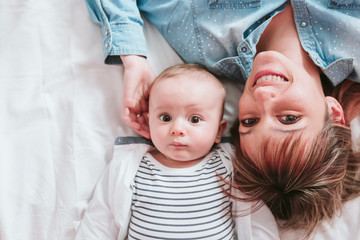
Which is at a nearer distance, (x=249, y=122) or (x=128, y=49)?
(x=249, y=122)

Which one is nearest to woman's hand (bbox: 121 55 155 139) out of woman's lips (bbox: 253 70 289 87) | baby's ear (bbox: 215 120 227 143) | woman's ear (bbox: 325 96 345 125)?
baby's ear (bbox: 215 120 227 143)

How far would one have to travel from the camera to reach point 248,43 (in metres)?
1.10

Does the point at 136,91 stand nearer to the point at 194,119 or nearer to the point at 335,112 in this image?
the point at 194,119

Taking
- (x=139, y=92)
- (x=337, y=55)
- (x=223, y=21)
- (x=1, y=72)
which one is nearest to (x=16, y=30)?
(x=1, y=72)

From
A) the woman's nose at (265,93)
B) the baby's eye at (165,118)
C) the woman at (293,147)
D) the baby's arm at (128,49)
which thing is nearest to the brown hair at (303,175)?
the woman at (293,147)

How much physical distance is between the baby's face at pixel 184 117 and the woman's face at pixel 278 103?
0.32 feet

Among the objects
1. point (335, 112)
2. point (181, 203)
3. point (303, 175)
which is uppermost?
point (335, 112)

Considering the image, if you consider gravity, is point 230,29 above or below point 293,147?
above

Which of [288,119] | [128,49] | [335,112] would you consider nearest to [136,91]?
[128,49]

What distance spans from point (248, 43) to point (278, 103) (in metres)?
0.25

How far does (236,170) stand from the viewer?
1.06 m

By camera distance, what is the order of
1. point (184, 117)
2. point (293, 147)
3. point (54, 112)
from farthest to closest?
point (54, 112)
point (184, 117)
point (293, 147)

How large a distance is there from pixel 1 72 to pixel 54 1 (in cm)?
29

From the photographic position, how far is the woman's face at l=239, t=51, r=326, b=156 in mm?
934
